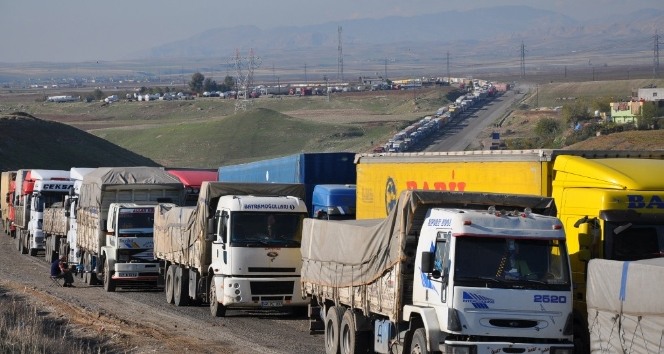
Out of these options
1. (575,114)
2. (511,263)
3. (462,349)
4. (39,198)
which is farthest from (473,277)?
(575,114)

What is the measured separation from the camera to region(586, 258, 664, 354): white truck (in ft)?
36.3

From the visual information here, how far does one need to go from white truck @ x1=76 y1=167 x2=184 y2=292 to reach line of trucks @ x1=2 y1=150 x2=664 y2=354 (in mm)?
4233

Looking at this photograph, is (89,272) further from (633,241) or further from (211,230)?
(633,241)

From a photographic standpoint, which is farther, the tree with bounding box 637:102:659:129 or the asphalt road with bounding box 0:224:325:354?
the tree with bounding box 637:102:659:129

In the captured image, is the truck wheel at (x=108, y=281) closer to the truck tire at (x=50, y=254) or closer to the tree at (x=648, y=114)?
the truck tire at (x=50, y=254)

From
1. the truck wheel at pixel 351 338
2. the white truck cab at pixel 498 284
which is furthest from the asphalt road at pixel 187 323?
the white truck cab at pixel 498 284

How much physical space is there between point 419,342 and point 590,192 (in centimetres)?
359

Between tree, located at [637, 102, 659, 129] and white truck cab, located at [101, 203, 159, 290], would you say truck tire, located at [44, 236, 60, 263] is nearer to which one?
white truck cab, located at [101, 203, 159, 290]

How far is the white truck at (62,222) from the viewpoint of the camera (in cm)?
3319

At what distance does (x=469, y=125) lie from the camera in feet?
358

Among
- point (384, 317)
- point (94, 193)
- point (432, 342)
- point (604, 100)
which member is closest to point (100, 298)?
point (94, 193)

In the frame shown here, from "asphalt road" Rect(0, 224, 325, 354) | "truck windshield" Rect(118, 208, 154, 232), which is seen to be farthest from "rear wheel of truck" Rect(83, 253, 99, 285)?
"truck windshield" Rect(118, 208, 154, 232)

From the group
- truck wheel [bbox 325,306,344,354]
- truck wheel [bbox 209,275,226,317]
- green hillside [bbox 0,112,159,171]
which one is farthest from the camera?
green hillside [bbox 0,112,159,171]

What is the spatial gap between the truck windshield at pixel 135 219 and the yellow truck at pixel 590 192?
11773mm
